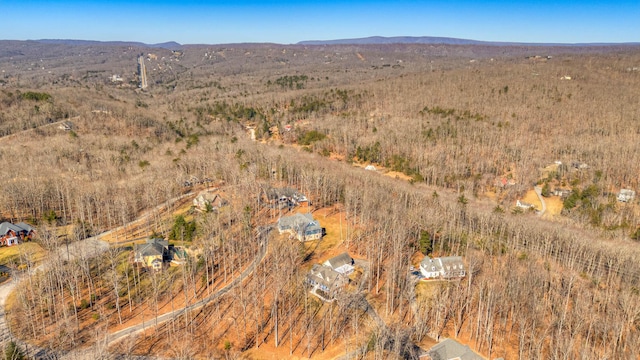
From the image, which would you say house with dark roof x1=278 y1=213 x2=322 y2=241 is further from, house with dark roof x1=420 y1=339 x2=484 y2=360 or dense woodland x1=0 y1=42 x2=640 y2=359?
house with dark roof x1=420 y1=339 x2=484 y2=360

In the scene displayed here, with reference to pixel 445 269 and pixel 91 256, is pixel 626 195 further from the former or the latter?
pixel 91 256

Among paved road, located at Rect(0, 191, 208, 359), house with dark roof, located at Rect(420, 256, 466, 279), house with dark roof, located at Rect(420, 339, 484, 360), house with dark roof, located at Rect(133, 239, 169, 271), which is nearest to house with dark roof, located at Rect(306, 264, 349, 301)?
house with dark roof, located at Rect(420, 256, 466, 279)

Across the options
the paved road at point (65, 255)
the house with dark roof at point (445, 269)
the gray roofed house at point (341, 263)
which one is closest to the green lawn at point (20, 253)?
the paved road at point (65, 255)

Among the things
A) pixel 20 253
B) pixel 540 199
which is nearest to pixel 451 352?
pixel 20 253

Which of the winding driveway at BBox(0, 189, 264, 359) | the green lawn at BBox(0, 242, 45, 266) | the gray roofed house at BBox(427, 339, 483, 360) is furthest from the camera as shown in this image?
the green lawn at BBox(0, 242, 45, 266)

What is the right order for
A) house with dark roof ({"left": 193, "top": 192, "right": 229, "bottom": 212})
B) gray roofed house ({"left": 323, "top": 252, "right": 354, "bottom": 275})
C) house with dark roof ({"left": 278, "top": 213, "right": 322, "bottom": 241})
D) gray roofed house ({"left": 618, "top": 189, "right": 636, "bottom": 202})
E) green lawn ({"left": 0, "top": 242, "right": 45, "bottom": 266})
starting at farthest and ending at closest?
gray roofed house ({"left": 618, "top": 189, "right": 636, "bottom": 202})
house with dark roof ({"left": 193, "top": 192, "right": 229, "bottom": 212})
house with dark roof ({"left": 278, "top": 213, "right": 322, "bottom": 241})
green lawn ({"left": 0, "top": 242, "right": 45, "bottom": 266})
gray roofed house ({"left": 323, "top": 252, "right": 354, "bottom": 275})

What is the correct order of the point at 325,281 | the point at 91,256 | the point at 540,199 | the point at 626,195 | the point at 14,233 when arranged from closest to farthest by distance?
the point at 325,281 < the point at 91,256 < the point at 14,233 < the point at 626,195 < the point at 540,199

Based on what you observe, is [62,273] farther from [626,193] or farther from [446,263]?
[626,193]

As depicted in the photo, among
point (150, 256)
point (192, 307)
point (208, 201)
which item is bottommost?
point (192, 307)
